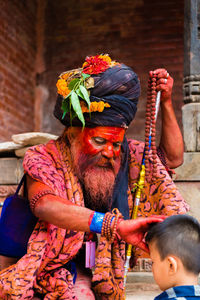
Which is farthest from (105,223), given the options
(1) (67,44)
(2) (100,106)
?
(1) (67,44)

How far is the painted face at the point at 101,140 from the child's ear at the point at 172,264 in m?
0.90

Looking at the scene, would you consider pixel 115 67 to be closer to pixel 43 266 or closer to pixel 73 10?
pixel 43 266

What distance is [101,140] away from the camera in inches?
115

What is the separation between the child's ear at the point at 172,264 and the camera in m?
2.20

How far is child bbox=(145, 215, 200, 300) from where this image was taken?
2195 millimetres

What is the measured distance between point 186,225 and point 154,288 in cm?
162

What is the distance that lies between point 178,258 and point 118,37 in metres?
5.42

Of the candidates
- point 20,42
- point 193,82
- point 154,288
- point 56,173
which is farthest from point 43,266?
point 20,42

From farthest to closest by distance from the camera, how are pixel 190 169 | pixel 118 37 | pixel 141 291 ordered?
pixel 118 37, pixel 190 169, pixel 141 291

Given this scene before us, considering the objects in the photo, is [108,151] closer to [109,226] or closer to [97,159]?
[97,159]

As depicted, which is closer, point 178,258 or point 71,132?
point 178,258

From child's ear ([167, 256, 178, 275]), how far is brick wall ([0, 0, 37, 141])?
179 inches

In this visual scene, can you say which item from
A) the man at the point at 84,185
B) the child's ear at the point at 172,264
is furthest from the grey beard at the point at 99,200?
the child's ear at the point at 172,264

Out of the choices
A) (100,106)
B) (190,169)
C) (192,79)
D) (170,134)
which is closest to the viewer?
(100,106)
